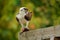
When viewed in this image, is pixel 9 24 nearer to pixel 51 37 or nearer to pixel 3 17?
pixel 3 17

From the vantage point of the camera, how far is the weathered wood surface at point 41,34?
986 millimetres

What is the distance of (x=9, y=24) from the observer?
66.1 inches

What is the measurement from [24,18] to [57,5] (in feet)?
1.89

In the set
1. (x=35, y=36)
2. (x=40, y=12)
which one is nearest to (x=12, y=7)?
(x=40, y=12)

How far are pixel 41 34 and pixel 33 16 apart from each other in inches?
24.5

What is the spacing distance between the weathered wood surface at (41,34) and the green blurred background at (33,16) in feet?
1.58

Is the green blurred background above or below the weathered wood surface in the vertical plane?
above

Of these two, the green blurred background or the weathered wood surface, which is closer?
the weathered wood surface

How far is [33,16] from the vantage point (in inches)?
65.8

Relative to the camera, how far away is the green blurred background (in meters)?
1.66

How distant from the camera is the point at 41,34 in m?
1.05

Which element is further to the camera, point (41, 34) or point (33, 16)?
point (33, 16)

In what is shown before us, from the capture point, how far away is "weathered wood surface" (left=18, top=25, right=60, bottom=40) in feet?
3.23

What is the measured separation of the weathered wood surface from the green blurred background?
483 mm
